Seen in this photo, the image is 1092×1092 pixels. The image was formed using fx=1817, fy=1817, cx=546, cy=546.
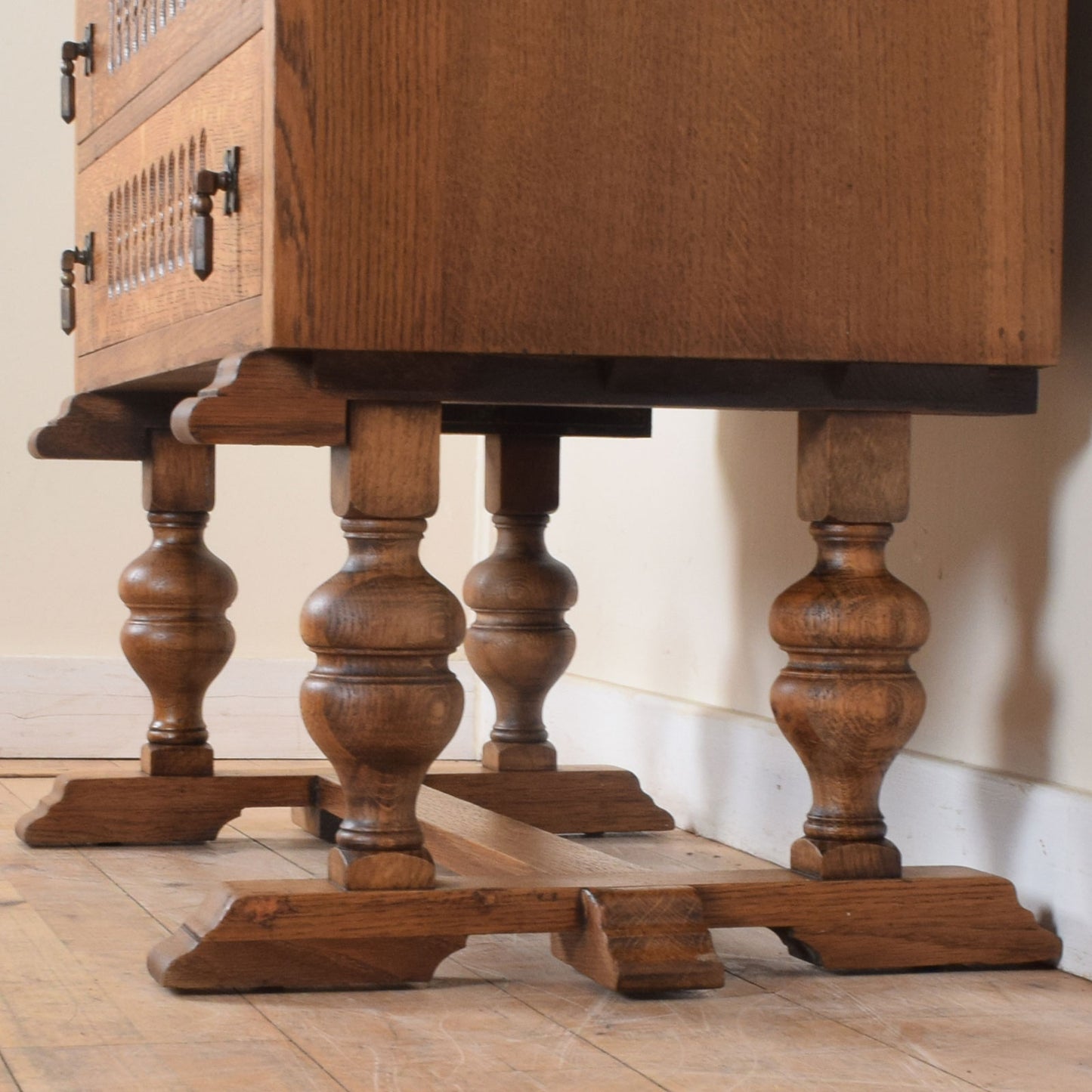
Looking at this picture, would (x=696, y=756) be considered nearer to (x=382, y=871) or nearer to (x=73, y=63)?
(x=382, y=871)

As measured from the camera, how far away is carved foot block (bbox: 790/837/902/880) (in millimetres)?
1197

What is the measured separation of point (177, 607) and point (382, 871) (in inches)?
23.8

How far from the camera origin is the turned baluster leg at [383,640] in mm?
1077

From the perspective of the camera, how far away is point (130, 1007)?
3.42 feet

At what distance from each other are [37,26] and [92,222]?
868 mm

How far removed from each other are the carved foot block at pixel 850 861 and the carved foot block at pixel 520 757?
1.73 feet

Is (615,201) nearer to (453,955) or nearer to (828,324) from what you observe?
(828,324)

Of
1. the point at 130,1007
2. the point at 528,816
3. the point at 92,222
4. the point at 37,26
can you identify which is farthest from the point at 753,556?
the point at 37,26

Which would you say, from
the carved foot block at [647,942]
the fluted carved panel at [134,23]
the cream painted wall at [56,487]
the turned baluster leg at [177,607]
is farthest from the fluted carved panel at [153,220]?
the cream painted wall at [56,487]

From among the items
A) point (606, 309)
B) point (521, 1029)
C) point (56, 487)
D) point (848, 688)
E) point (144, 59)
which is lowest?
point (521, 1029)

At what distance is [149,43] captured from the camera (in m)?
1.38

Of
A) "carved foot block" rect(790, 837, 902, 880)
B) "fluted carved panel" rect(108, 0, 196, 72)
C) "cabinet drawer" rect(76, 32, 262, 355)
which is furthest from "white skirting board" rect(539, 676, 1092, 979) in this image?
"fluted carved panel" rect(108, 0, 196, 72)

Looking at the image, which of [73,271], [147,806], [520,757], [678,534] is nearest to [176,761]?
[147,806]

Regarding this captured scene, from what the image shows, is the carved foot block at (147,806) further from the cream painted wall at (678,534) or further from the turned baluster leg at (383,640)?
the turned baluster leg at (383,640)
